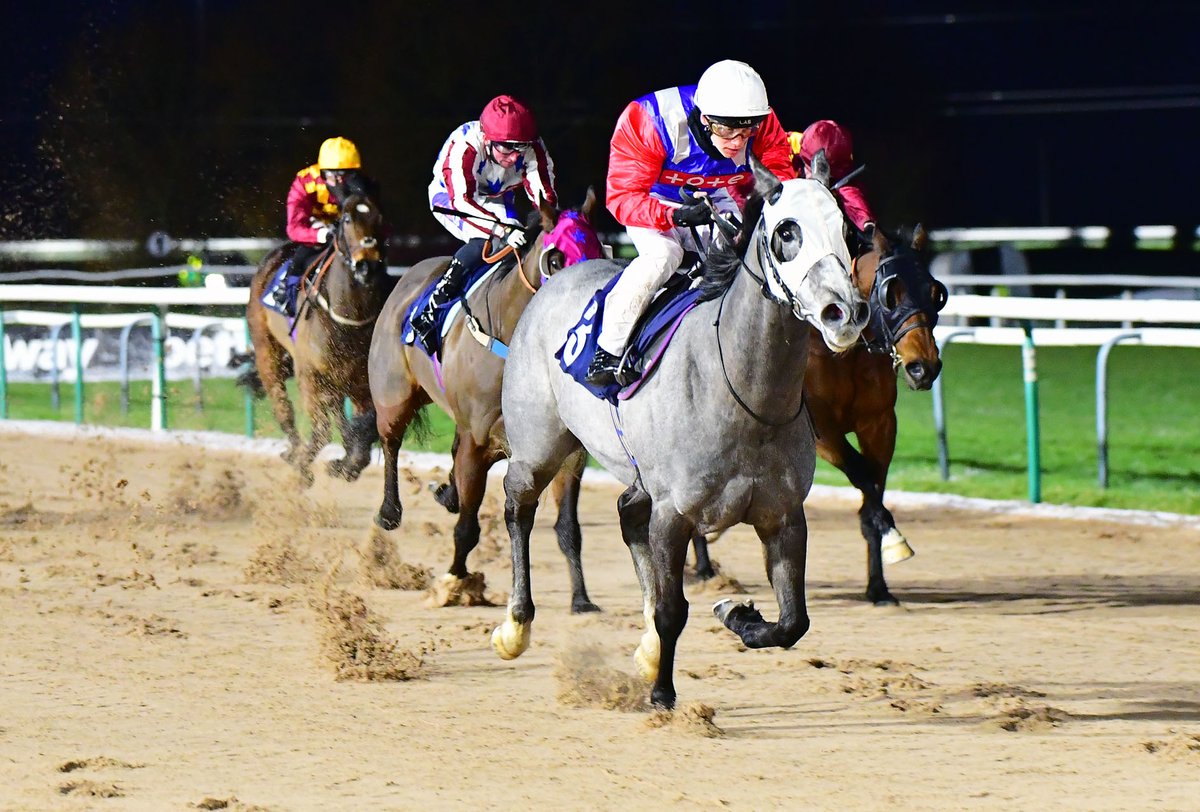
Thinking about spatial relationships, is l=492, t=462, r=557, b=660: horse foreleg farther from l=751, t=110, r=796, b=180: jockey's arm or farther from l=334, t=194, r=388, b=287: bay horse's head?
l=334, t=194, r=388, b=287: bay horse's head

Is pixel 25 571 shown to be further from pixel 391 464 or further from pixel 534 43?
pixel 534 43

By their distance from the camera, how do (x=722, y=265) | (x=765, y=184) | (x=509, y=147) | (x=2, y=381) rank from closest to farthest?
(x=765, y=184), (x=722, y=265), (x=509, y=147), (x=2, y=381)

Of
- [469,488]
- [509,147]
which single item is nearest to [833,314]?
[469,488]

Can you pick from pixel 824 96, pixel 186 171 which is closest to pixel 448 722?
pixel 186 171

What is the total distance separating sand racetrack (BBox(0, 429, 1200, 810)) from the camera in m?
4.60

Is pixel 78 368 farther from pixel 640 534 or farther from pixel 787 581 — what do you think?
pixel 787 581

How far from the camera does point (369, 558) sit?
315 inches

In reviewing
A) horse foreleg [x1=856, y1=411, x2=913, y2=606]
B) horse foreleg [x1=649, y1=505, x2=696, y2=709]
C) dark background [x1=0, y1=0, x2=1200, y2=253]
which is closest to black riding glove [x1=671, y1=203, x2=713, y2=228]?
horse foreleg [x1=649, y1=505, x2=696, y2=709]

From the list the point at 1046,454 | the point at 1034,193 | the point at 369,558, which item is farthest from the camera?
the point at 1034,193

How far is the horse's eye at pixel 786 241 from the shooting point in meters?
4.66

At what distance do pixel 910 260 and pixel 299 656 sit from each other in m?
2.59

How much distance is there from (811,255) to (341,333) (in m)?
5.22

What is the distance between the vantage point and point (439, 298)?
7555mm

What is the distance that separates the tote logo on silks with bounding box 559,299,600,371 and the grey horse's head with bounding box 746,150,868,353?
87 cm
